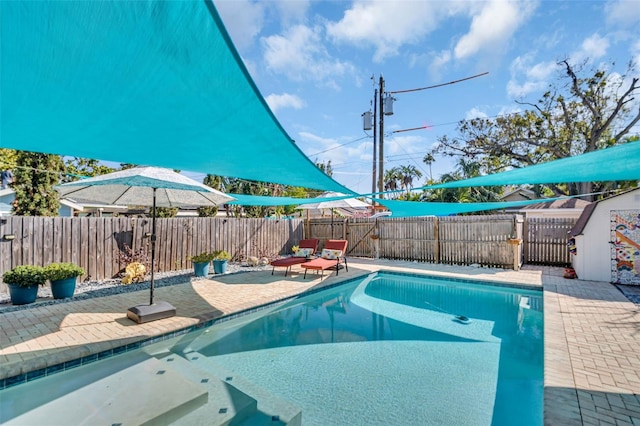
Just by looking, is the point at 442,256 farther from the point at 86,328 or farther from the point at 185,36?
the point at 185,36

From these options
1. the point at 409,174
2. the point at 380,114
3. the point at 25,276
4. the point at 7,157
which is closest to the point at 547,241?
the point at 380,114

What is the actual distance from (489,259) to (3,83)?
11.3 meters

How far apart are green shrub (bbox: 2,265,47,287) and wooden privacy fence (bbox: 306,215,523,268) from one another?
9.62m

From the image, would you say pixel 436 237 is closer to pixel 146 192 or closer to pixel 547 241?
pixel 547 241

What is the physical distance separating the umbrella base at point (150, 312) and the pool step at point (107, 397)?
1.07 m

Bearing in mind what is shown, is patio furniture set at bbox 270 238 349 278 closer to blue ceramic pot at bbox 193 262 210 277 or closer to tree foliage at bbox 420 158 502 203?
blue ceramic pot at bbox 193 262 210 277

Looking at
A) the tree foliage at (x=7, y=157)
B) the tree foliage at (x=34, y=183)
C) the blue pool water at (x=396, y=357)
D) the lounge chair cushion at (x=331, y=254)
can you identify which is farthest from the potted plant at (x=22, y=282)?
the tree foliage at (x=7, y=157)

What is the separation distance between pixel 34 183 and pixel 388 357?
1094cm

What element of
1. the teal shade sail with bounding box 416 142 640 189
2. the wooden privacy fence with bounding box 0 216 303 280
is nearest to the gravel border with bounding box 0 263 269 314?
the wooden privacy fence with bounding box 0 216 303 280

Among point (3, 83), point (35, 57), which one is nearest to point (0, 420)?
point (3, 83)

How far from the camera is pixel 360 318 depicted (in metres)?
5.80

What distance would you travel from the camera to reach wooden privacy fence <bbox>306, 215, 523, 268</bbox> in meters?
9.88

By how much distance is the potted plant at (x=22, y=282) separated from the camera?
17.1ft

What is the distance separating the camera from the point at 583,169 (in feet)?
12.6
